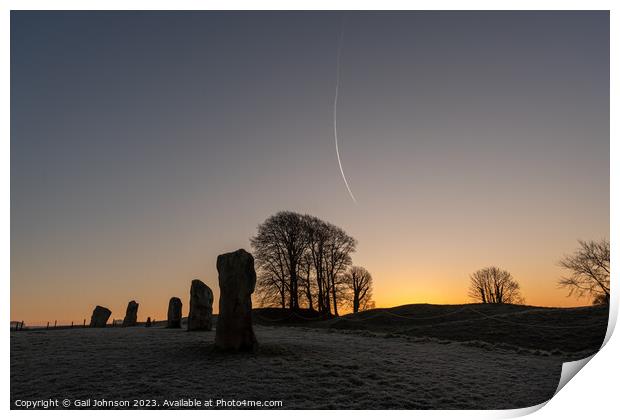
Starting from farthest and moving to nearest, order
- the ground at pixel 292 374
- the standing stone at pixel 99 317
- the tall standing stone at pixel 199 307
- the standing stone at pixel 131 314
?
1. the standing stone at pixel 99 317
2. the standing stone at pixel 131 314
3. the tall standing stone at pixel 199 307
4. the ground at pixel 292 374

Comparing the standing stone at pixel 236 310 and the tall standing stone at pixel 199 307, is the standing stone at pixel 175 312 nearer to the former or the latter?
the tall standing stone at pixel 199 307

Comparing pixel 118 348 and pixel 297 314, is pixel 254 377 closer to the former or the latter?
pixel 118 348

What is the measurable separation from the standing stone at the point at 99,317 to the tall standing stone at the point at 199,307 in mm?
15609

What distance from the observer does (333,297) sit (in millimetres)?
39250

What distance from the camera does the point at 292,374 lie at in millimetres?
12578

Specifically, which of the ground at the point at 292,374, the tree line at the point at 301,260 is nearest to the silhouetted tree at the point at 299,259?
the tree line at the point at 301,260

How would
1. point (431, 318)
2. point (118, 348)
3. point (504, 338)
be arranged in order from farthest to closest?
point (431, 318) → point (504, 338) → point (118, 348)

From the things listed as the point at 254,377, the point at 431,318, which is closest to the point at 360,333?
the point at 431,318

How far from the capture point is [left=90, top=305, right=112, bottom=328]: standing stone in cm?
3641

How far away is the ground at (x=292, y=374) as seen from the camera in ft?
36.1
